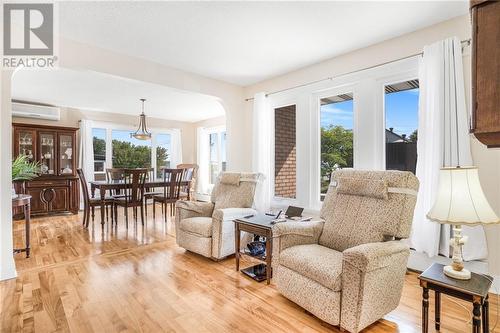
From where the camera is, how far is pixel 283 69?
12.4 feet

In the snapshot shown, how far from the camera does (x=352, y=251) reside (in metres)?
1.64

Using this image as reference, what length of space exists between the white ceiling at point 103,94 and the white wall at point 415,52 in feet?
5.12

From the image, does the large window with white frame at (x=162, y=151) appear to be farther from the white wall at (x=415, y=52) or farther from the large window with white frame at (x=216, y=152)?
the white wall at (x=415, y=52)

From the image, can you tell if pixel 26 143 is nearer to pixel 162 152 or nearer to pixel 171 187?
pixel 162 152

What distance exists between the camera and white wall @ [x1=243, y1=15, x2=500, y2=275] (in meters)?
2.27

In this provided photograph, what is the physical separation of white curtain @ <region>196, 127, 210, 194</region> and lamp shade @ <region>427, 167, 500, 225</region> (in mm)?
6389

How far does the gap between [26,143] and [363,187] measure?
6.15m

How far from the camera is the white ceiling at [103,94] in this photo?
3898 millimetres

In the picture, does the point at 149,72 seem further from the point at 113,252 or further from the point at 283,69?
the point at 113,252

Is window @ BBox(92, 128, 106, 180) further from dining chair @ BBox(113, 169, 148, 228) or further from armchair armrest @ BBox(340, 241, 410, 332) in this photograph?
armchair armrest @ BBox(340, 241, 410, 332)

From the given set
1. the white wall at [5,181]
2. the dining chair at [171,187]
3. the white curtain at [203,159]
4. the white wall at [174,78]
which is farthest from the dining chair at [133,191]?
the white curtain at [203,159]

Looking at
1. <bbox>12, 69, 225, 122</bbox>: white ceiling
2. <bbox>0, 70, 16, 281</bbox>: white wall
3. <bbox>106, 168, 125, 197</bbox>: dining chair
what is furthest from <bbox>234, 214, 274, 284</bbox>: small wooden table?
<bbox>106, 168, 125, 197</bbox>: dining chair

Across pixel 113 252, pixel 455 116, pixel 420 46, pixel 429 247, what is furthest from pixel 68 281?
pixel 420 46

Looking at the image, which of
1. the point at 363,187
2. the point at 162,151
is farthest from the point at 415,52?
the point at 162,151
